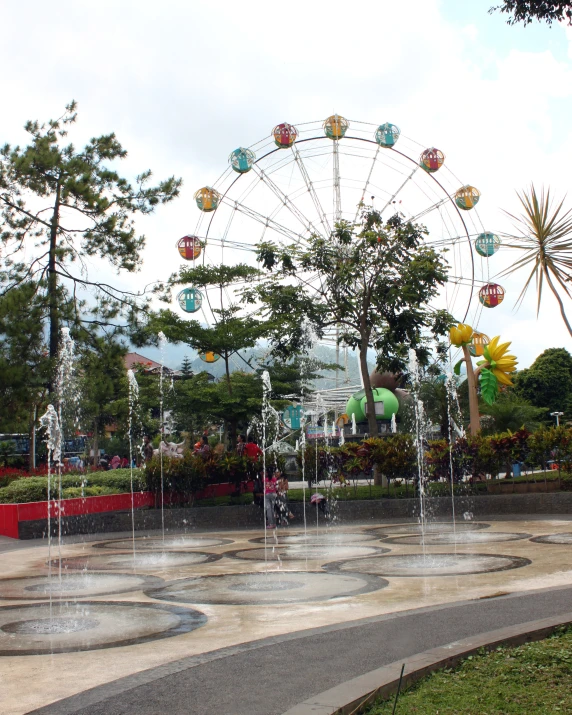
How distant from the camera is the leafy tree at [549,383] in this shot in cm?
5750

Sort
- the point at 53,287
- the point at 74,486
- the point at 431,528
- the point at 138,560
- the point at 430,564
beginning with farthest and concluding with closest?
the point at 53,287 < the point at 74,486 < the point at 431,528 < the point at 138,560 < the point at 430,564

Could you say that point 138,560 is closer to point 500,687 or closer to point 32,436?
point 500,687

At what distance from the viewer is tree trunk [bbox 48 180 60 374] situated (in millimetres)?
22062

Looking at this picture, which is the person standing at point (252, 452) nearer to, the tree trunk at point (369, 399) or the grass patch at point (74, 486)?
the grass patch at point (74, 486)

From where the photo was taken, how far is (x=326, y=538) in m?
14.1

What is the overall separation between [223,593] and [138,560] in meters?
3.70

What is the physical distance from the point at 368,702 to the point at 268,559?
7208 millimetres

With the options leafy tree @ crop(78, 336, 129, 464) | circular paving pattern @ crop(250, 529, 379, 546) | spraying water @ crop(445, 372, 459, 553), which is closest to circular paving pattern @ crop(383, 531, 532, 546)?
circular paving pattern @ crop(250, 529, 379, 546)

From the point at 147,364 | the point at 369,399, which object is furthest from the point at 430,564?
the point at 147,364

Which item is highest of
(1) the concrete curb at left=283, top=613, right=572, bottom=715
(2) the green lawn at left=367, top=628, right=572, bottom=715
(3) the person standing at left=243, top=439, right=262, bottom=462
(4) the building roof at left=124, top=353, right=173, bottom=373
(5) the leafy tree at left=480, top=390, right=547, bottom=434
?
(4) the building roof at left=124, top=353, right=173, bottom=373

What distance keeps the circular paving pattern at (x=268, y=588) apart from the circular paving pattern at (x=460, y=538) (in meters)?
3.48

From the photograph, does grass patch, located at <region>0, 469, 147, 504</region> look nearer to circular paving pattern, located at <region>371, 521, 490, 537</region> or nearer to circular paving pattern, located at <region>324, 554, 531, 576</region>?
circular paving pattern, located at <region>371, 521, 490, 537</region>

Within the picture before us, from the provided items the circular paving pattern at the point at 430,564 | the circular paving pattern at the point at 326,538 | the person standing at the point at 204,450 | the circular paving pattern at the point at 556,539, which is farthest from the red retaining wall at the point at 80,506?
the circular paving pattern at the point at 556,539

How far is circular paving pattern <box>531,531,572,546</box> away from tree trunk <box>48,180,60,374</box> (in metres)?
13.9
